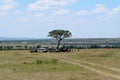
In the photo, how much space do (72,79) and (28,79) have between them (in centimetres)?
313

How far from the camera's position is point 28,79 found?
26328 millimetres

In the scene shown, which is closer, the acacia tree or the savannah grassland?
the savannah grassland

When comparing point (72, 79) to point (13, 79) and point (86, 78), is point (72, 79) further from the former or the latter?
point (13, 79)

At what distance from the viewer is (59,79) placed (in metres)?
26.4

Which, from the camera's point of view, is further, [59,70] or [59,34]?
[59,34]

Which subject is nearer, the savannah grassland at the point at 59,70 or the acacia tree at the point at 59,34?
the savannah grassland at the point at 59,70

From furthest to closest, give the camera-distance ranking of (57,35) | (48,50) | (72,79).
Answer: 1. (57,35)
2. (48,50)
3. (72,79)

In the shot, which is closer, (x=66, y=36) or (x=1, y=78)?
(x=1, y=78)

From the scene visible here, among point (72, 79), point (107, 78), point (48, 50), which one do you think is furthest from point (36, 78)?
point (48, 50)

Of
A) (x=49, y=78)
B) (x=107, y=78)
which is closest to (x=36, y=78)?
(x=49, y=78)

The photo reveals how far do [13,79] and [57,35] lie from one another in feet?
304

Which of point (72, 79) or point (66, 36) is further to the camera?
point (66, 36)

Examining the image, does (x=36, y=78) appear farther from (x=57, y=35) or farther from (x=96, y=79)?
(x=57, y=35)

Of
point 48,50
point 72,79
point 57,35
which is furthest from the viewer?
point 57,35
